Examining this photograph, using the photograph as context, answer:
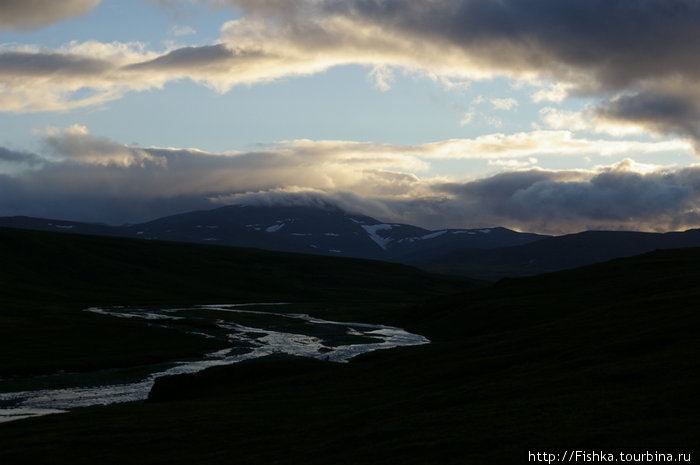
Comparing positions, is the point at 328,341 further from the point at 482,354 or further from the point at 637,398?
the point at 637,398

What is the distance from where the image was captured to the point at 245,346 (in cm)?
10762

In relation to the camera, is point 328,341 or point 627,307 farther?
point 328,341

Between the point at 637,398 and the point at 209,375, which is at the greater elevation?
the point at 637,398

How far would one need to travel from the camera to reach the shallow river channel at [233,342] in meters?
65.6

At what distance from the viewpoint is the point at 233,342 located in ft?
368

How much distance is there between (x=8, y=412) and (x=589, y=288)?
105962 mm

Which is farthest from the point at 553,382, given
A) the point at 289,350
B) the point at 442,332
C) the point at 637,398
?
the point at 442,332

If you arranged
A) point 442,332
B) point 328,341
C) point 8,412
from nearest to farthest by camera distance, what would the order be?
point 8,412
point 328,341
point 442,332

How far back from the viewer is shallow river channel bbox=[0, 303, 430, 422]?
65.6 m

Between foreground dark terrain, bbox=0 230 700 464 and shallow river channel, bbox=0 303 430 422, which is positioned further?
shallow river channel, bbox=0 303 430 422

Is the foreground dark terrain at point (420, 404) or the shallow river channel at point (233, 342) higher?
the foreground dark terrain at point (420, 404)

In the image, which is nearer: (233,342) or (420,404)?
(420,404)

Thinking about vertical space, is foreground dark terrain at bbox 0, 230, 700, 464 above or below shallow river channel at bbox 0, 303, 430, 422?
above

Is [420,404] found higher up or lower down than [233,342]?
higher up
